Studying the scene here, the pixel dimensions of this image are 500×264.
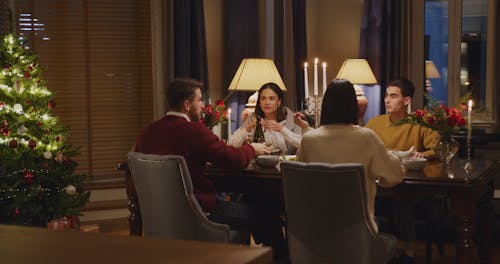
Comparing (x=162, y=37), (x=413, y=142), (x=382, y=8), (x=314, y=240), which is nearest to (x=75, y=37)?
(x=162, y=37)

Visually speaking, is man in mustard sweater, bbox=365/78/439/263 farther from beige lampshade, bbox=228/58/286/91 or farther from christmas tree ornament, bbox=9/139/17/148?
christmas tree ornament, bbox=9/139/17/148

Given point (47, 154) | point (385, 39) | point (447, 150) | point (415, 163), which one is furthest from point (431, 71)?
point (47, 154)

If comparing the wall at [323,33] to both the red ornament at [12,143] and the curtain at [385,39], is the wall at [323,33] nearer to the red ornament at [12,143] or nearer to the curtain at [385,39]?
the curtain at [385,39]

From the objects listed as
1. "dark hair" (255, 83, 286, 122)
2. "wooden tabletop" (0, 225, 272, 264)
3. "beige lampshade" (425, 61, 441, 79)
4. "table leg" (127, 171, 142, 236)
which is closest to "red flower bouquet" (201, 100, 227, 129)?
"dark hair" (255, 83, 286, 122)

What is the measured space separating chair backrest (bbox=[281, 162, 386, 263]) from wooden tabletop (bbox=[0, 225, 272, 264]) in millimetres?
1873

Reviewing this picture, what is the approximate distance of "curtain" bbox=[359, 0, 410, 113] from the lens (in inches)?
221

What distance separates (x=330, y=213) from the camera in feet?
9.00

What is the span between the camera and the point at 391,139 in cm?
410

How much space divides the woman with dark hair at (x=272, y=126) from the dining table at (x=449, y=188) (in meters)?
0.39

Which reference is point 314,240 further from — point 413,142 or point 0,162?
point 0,162

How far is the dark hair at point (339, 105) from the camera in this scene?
9.52 ft

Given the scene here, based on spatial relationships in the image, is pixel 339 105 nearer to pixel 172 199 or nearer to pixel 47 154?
pixel 172 199

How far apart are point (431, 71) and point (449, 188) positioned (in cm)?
298

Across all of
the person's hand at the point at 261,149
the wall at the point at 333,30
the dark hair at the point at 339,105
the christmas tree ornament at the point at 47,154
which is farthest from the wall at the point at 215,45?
the dark hair at the point at 339,105
